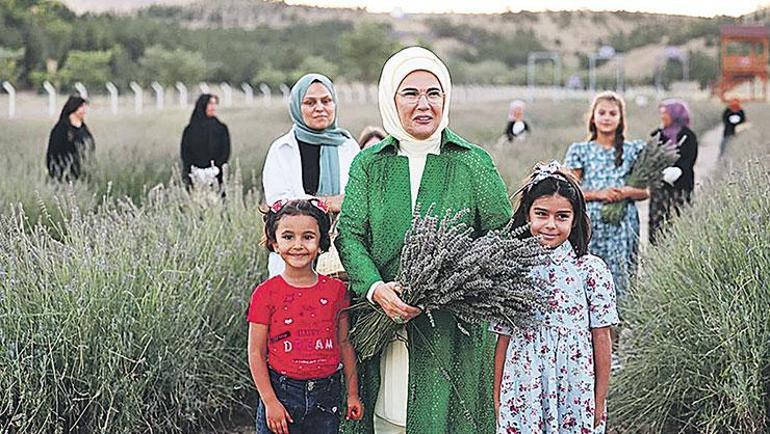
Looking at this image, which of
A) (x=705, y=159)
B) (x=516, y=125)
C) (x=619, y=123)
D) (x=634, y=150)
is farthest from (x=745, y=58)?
(x=619, y=123)

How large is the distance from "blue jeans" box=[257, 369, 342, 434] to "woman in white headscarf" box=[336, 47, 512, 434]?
0.21 metres

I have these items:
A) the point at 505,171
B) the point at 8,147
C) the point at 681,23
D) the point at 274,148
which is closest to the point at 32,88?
the point at 8,147

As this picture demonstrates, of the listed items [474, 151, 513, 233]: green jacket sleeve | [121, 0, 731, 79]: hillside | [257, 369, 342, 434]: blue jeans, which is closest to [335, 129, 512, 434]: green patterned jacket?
[474, 151, 513, 233]: green jacket sleeve

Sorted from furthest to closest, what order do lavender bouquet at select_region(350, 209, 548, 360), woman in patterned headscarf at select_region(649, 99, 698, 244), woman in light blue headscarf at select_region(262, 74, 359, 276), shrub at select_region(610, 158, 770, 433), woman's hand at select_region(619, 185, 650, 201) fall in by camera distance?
woman in patterned headscarf at select_region(649, 99, 698, 244) < woman's hand at select_region(619, 185, 650, 201) < woman in light blue headscarf at select_region(262, 74, 359, 276) < shrub at select_region(610, 158, 770, 433) < lavender bouquet at select_region(350, 209, 548, 360)

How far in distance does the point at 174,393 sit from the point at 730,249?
2.85m

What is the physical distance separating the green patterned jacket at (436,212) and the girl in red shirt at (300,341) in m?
0.14

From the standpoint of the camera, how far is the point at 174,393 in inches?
208

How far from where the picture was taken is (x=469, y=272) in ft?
11.8

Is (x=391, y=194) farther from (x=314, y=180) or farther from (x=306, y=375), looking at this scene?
(x=314, y=180)

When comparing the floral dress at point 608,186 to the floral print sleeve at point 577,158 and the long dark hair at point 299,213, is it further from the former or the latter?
the long dark hair at point 299,213

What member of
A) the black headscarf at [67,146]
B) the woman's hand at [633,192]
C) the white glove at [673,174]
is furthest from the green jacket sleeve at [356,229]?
the black headscarf at [67,146]

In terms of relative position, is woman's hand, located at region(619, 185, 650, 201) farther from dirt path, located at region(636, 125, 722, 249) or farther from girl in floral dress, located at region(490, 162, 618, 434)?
dirt path, located at region(636, 125, 722, 249)

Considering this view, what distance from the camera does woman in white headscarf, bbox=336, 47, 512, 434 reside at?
388 centimetres

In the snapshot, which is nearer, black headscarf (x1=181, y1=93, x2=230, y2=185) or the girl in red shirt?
A: the girl in red shirt
